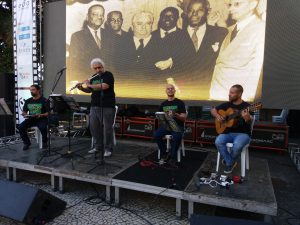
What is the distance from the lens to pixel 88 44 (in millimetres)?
6199

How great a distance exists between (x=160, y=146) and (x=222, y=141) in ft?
3.22

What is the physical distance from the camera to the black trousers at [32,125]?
4.61 meters

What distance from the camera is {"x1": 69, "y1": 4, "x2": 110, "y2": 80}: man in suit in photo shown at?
19.8 ft

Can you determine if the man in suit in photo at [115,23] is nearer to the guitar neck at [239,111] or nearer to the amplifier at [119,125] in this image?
the amplifier at [119,125]

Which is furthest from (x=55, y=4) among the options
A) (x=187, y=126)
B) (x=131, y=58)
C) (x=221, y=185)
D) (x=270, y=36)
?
(x=221, y=185)

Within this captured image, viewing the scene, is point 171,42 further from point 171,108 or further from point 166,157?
point 166,157

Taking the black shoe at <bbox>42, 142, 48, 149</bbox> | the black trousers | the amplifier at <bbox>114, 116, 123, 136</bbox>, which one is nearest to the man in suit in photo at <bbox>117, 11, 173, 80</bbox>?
the amplifier at <bbox>114, 116, 123, 136</bbox>

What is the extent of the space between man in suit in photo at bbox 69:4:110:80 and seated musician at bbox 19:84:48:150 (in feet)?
5.66

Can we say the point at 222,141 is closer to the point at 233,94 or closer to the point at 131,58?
the point at 233,94

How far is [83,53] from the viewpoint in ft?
20.6

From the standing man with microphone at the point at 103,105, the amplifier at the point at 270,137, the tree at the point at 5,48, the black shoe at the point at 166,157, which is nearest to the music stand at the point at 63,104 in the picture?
the standing man with microphone at the point at 103,105

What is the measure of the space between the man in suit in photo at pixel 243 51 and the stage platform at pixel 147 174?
4.60 feet

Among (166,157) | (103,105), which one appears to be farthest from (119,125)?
(166,157)

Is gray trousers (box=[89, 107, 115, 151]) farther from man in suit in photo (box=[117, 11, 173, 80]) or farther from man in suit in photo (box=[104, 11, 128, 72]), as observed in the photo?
man in suit in photo (box=[104, 11, 128, 72])
